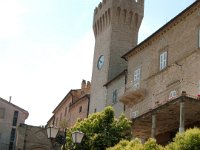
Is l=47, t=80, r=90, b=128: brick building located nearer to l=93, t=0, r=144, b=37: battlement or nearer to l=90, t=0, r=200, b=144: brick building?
l=90, t=0, r=200, b=144: brick building

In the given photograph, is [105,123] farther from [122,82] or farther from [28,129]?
[28,129]

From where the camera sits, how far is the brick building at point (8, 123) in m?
49.3

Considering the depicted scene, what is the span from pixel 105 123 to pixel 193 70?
619 cm

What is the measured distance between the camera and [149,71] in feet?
105

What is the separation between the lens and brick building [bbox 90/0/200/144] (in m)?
26.0

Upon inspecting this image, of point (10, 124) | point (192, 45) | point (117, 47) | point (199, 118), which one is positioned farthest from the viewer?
point (10, 124)

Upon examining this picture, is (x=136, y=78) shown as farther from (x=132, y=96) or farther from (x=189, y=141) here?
(x=189, y=141)

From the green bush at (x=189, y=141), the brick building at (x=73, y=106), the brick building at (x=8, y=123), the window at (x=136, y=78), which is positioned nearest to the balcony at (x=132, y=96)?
the window at (x=136, y=78)

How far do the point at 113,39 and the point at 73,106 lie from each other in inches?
477

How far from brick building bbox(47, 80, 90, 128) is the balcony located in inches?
468

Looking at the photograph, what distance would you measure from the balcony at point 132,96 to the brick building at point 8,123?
61.0 feet

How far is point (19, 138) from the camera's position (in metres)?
43.3

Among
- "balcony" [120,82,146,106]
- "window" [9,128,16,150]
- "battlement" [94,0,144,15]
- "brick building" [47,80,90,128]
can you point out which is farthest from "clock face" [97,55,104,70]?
"window" [9,128,16,150]

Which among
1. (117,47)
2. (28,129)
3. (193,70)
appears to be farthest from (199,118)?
(28,129)
